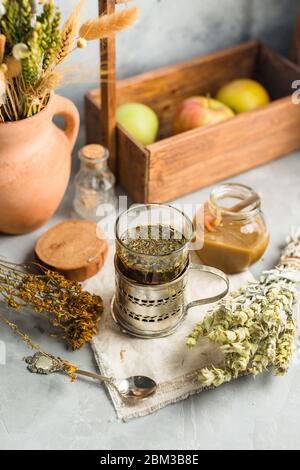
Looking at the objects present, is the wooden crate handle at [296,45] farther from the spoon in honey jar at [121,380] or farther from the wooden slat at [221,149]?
the spoon in honey jar at [121,380]

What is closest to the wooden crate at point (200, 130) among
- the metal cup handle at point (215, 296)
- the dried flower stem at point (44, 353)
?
the metal cup handle at point (215, 296)

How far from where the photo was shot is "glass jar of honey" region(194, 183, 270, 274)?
1.00 meters

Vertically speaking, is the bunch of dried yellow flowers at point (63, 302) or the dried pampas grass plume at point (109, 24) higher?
the dried pampas grass plume at point (109, 24)

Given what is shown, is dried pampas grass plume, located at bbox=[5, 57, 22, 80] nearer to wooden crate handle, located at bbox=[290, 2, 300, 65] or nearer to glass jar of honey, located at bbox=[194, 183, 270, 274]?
glass jar of honey, located at bbox=[194, 183, 270, 274]

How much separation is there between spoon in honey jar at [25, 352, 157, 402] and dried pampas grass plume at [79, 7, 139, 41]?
46cm

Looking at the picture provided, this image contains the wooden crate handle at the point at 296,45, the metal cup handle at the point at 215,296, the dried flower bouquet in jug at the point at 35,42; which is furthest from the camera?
the wooden crate handle at the point at 296,45

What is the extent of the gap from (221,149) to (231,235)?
0.23 metres

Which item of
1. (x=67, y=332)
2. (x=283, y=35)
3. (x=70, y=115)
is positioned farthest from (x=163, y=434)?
(x=283, y=35)

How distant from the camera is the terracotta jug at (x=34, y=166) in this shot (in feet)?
3.08

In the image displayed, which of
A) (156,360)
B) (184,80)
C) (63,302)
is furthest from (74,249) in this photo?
(184,80)

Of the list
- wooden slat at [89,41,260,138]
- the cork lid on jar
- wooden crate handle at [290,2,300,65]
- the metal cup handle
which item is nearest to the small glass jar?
the cork lid on jar

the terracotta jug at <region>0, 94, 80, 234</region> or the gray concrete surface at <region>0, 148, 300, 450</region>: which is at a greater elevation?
the terracotta jug at <region>0, 94, 80, 234</region>

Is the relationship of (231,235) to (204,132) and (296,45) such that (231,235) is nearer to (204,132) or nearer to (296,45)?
(204,132)

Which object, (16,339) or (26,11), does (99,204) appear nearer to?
(16,339)
